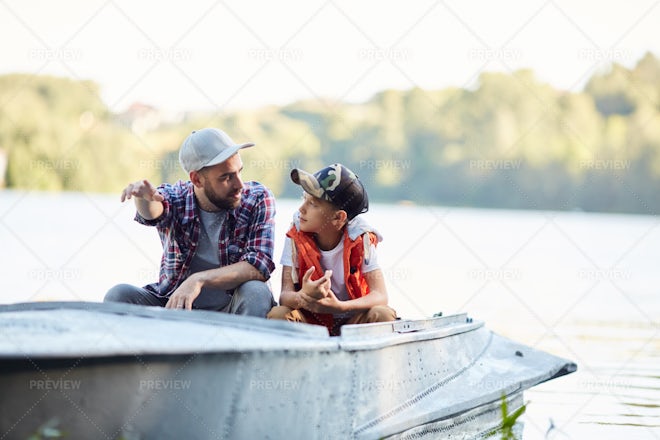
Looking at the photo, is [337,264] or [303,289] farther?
[337,264]

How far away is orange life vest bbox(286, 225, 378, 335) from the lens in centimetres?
470

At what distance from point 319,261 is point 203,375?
1.23 m

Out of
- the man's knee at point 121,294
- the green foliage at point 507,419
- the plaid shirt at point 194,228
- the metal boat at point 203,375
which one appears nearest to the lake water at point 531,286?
the green foliage at point 507,419

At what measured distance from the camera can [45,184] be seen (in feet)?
114

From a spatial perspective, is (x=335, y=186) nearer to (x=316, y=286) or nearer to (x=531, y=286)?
(x=316, y=286)

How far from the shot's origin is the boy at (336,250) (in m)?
4.61

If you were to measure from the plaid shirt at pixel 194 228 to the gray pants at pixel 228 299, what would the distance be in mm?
131

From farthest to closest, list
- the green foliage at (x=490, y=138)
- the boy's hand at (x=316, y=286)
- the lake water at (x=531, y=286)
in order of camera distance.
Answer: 1. the green foliage at (x=490, y=138)
2. the lake water at (x=531, y=286)
3. the boy's hand at (x=316, y=286)

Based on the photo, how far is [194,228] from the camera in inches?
193

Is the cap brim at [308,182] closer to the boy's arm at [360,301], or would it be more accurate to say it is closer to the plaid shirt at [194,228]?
the plaid shirt at [194,228]

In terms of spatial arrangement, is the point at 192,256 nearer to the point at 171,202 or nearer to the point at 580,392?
the point at 171,202

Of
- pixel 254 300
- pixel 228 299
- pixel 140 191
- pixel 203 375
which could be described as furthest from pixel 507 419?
pixel 228 299

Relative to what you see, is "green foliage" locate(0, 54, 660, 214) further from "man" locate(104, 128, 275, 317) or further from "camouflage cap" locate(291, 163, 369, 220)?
"camouflage cap" locate(291, 163, 369, 220)

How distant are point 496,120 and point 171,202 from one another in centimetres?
3307
